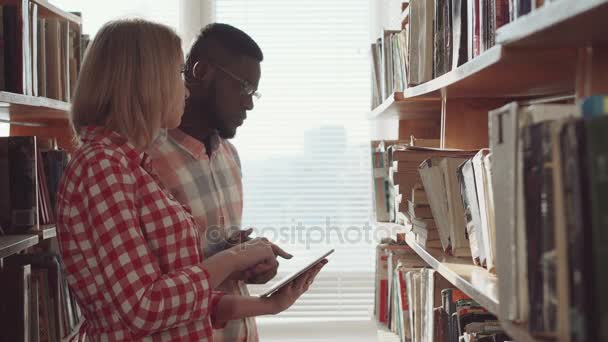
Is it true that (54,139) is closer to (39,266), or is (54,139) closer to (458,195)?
(39,266)

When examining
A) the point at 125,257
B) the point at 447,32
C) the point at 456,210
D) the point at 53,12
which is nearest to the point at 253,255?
the point at 125,257

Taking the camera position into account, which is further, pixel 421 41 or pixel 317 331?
pixel 317 331

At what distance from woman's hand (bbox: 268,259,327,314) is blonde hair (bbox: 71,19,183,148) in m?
0.48

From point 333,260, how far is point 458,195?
222cm

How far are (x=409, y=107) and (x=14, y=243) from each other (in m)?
1.36

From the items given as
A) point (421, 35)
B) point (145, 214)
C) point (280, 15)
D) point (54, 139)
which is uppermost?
point (280, 15)

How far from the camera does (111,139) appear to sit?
1.26 meters

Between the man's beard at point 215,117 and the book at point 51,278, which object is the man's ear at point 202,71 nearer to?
the man's beard at point 215,117

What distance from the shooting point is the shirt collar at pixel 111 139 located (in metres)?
1.25

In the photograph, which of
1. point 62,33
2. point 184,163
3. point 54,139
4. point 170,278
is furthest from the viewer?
point 54,139

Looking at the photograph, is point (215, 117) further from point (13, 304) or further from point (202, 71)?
point (13, 304)

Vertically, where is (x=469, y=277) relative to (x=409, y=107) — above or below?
below

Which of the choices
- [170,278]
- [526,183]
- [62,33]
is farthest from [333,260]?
[526,183]

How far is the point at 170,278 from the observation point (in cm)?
123
